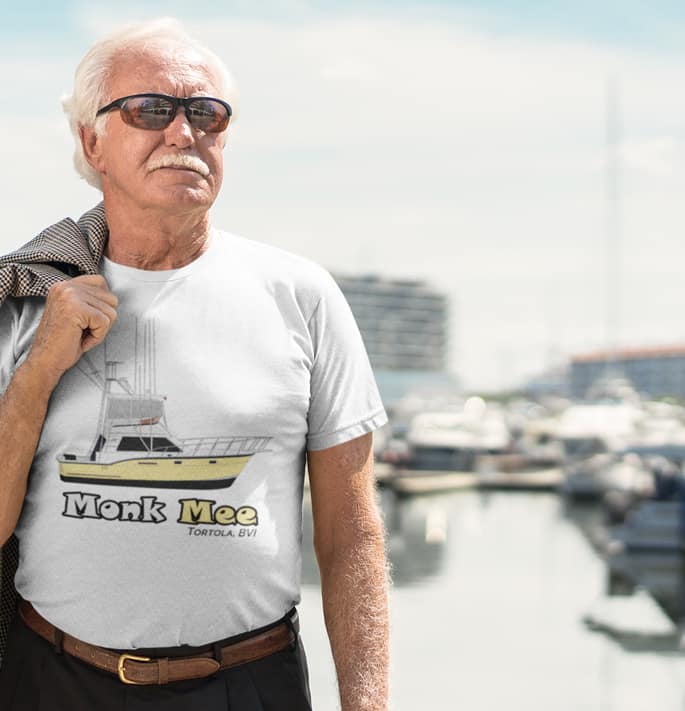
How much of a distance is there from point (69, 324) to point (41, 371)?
81mm

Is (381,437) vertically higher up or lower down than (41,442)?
lower down

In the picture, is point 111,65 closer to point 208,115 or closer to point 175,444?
point 208,115

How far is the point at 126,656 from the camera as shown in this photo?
1711 mm

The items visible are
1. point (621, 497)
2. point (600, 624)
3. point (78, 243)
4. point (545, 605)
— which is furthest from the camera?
point (621, 497)

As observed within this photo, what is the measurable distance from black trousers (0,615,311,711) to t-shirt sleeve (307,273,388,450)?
0.35m

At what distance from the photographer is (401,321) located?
142 metres

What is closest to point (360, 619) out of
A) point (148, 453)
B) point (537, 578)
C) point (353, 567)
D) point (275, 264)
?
point (353, 567)

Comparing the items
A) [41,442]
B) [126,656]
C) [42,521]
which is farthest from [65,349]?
[126,656]

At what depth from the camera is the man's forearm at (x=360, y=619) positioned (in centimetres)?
178

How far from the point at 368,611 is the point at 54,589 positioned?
1.60ft

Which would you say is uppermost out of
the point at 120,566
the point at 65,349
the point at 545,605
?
the point at 65,349

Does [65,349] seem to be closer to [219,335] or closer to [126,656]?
[219,335]

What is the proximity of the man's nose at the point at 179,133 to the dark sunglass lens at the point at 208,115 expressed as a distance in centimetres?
2

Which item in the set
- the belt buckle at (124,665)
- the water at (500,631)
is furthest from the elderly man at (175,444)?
the water at (500,631)
